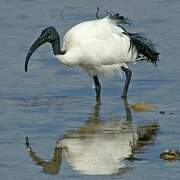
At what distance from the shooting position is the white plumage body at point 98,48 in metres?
14.1

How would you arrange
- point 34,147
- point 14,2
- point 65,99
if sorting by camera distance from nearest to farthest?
point 34,147
point 65,99
point 14,2

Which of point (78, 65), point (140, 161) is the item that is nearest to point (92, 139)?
point (140, 161)

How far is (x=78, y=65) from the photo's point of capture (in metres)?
14.4

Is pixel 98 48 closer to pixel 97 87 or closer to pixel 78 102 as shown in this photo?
pixel 97 87

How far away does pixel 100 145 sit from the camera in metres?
10.9

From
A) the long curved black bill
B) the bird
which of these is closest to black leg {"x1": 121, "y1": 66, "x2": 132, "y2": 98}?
the bird

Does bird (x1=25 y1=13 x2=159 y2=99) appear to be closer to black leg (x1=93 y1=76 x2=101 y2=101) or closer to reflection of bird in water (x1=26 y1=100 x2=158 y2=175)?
black leg (x1=93 y1=76 x2=101 y2=101)

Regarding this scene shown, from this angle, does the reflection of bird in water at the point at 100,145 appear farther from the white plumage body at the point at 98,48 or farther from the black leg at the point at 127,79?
the white plumage body at the point at 98,48

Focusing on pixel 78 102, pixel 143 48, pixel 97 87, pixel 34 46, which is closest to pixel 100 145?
pixel 78 102

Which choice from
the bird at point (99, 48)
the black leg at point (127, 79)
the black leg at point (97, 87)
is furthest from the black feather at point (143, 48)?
the black leg at point (97, 87)

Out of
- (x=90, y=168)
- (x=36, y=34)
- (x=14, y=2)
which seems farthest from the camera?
(x=14, y=2)

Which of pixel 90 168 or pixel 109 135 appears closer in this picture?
pixel 90 168

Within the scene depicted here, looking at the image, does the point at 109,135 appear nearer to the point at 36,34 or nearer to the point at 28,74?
the point at 28,74

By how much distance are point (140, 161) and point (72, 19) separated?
27.4 ft
